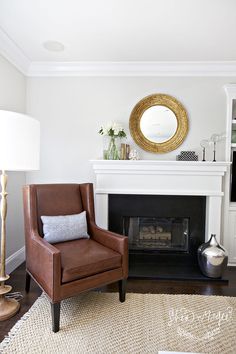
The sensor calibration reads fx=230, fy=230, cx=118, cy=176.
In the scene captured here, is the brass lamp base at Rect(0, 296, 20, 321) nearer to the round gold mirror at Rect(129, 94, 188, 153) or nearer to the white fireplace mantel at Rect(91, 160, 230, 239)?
the white fireplace mantel at Rect(91, 160, 230, 239)

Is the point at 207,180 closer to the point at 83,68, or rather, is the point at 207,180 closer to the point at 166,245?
the point at 166,245

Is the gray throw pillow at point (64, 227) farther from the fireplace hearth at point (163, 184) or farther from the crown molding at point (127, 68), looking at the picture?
the crown molding at point (127, 68)

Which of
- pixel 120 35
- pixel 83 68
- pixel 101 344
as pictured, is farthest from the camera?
pixel 83 68

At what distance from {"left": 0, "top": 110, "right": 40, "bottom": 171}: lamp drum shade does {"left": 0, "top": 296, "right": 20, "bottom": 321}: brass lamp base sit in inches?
43.2

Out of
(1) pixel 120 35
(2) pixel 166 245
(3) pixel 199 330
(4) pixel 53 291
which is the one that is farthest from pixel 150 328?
(1) pixel 120 35

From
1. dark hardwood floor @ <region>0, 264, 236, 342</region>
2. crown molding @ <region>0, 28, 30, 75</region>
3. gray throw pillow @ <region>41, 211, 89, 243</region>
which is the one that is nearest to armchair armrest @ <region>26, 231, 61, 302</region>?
gray throw pillow @ <region>41, 211, 89, 243</region>

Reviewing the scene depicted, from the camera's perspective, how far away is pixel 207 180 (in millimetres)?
2682

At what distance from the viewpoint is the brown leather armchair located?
1662mm

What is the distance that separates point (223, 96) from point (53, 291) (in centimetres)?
279

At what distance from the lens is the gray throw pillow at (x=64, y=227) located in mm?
2098

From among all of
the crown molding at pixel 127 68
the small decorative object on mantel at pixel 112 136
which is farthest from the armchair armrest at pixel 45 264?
the crown molding at pixel 127 68

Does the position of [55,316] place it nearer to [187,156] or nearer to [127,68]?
[187,156]

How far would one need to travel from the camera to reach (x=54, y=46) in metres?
2.45

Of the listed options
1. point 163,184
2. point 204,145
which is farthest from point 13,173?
point 204,145
